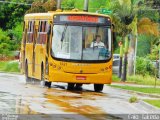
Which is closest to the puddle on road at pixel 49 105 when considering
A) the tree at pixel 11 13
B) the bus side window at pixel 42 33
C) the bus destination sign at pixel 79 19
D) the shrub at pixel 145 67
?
the bus destination sign at pixel 79 19

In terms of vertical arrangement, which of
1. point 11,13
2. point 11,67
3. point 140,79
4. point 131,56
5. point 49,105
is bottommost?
point 11,67

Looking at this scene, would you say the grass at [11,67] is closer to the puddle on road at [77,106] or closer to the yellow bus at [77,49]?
the yellow bus at [77,49]

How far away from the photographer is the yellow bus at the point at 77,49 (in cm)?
2869

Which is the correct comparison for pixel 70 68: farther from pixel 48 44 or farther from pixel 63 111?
pixel 63 111

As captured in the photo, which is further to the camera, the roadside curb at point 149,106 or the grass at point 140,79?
the grass at point 140,79

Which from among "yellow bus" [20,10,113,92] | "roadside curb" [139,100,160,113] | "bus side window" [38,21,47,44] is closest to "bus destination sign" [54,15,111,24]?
"yellow bus" [20,10,113,92]

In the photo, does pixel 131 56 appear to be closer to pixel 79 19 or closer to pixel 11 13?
pixel 79 19

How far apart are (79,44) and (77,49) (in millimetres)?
231

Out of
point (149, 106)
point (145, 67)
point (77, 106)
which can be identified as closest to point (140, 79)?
point (145, 67)

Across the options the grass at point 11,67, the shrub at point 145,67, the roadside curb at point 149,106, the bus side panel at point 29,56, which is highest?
the roadside curb at point 149,106

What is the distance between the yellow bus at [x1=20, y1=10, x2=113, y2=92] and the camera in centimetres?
2869

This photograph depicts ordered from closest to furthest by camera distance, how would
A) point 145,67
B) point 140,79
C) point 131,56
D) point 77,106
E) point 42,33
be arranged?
point 77,106
point 42,33
point 140,79
point 145,67
point 131,56

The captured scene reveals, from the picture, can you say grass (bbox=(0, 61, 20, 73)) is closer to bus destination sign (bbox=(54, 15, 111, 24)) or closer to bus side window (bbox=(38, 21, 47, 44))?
bus side window (bbox=(38, 21, 47, 44))

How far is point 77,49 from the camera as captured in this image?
1138 inches
